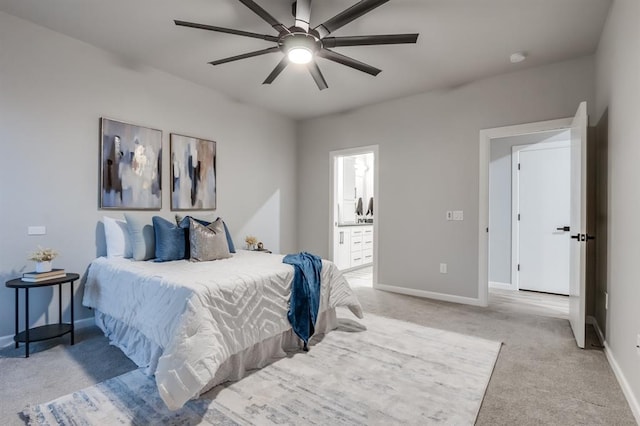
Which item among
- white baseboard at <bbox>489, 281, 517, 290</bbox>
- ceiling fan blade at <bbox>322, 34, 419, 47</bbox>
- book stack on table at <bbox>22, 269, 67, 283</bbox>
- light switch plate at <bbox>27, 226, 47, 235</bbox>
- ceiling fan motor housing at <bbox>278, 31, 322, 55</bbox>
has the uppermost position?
ceiling fan motor housing at <bbox>278, 31, 322, 55</bbox>

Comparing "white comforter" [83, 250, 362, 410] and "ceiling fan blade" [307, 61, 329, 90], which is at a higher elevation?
"ceiling fan blade" [307, 61, 329, 90]

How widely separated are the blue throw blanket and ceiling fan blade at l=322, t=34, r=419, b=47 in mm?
1728

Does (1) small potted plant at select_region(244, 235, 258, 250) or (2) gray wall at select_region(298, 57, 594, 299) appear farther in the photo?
(1) small potted plant at select_region(244, 235, 258, 250)

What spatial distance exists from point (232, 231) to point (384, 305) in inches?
88.8

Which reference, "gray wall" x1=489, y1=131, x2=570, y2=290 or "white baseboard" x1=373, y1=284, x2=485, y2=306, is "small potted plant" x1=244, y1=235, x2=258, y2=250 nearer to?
"white baseboard" x1=373, y1=284, x2=485, y2=306

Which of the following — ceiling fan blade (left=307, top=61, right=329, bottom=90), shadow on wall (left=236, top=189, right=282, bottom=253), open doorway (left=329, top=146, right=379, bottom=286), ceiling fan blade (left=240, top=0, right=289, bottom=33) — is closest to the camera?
ceiling fan blade (left=240, top=0, right=289, bottom=33)

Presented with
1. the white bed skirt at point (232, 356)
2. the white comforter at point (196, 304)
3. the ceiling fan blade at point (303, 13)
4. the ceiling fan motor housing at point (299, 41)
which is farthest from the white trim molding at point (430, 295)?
the ceiling fan blade at point (303, 13)

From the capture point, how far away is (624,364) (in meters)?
2.07

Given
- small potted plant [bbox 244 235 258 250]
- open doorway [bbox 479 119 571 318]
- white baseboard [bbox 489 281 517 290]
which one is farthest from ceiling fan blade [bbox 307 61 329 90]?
white baseboard [bbox 489 281 517 290]

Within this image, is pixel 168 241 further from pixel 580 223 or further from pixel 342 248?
pixel 580 223

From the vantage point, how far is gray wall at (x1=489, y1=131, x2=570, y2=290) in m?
4.86

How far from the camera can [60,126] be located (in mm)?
2994

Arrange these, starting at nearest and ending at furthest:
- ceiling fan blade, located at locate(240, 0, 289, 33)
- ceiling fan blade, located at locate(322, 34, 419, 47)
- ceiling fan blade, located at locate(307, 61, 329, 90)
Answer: ceiling fan blade, located at locate(240, 0, 289, 33)
ceiling fan blade, located at locate(322, 34, 419, 47)
ceiling fan blade, located at locate(307, 61, 329, 90)

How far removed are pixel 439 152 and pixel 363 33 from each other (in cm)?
195
